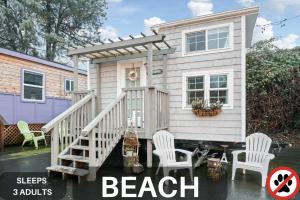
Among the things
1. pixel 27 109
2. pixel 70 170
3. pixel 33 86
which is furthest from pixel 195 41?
pixel 27 109

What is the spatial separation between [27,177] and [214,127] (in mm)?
4318

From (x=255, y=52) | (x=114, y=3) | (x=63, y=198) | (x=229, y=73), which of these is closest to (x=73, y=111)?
(x=63, y=198)

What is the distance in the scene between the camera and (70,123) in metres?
5.11

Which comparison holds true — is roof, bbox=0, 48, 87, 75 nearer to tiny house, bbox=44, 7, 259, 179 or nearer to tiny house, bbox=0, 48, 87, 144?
tiny house, bbox=0, 48, 87, 144

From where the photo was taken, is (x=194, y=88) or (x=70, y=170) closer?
(x=70, y=170)

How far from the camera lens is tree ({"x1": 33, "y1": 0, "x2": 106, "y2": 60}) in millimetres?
17109

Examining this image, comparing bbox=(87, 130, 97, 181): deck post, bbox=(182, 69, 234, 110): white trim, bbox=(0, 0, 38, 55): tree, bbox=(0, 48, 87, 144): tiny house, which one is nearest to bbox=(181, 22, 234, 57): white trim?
bbox=(182, 69, 234, 110): white trim

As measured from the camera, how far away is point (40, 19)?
656 inches

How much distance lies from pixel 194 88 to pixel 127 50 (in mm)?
2185

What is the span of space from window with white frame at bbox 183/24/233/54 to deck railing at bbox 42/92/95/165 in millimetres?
2917

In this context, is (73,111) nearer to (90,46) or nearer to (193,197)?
(90,46)

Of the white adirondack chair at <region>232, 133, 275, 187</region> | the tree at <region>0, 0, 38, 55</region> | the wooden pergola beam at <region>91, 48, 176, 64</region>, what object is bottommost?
the white adirondack chair at <region>232, 133, 275, 187</region>

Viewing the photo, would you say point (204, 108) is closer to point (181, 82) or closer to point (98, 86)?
point (181, 82)

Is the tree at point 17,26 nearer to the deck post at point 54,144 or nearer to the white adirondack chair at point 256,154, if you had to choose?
the deck post at point 54,144
